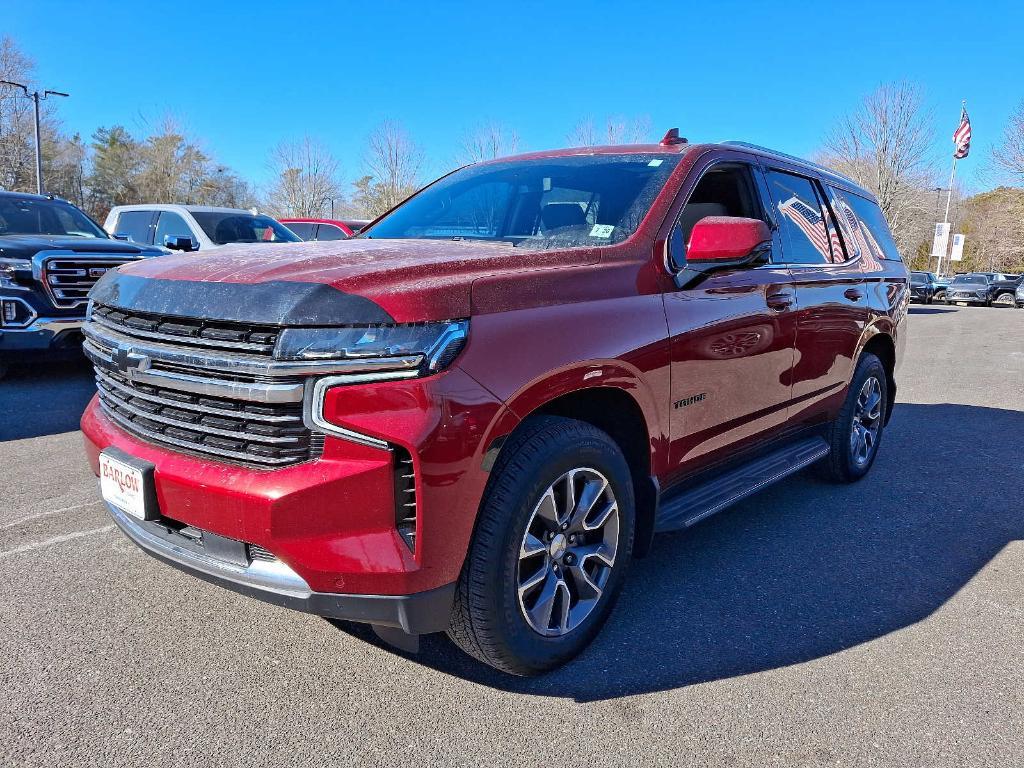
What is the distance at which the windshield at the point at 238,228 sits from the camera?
10.3 m

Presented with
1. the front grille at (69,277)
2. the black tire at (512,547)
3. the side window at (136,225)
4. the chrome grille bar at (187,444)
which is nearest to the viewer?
the chrome grille bar at (187,444)

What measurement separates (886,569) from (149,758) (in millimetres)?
3162

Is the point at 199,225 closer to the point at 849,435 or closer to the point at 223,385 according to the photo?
the point at 849,435

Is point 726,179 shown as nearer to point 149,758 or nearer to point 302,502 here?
point 302,502

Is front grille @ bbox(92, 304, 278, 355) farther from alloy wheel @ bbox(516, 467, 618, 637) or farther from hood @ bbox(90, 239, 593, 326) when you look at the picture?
alloy wheel @ bbox(516, 467, 618, 637)

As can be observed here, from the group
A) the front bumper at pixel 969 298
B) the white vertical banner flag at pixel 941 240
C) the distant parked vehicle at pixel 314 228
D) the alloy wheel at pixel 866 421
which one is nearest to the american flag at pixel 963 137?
the white vertical banner flag at pixel 941 240

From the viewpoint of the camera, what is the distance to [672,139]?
3.65 meters

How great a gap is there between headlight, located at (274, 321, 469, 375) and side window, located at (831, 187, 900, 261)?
3569 mm

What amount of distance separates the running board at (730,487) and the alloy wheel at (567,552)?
0.38 metres

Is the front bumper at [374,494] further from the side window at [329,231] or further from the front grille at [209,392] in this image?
the side window at [329,231]

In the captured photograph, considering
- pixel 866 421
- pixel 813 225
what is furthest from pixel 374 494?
pixel 866 421

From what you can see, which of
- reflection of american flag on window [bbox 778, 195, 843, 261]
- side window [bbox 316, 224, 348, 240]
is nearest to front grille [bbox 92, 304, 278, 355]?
reflection of american flag on window [bbox 778, 195, 843, 261]

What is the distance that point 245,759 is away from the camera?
82.8 inches

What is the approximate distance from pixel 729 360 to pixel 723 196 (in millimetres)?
933
